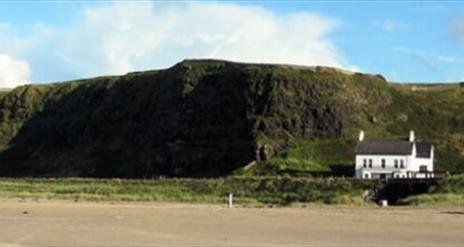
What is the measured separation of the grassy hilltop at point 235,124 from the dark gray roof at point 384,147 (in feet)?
12.5

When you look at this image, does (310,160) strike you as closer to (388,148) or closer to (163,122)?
(388,148)

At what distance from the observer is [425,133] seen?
4437 inches

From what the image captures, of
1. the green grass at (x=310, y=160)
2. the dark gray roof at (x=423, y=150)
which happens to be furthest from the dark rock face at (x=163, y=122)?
the dark gray roof at (x=423, y=150)

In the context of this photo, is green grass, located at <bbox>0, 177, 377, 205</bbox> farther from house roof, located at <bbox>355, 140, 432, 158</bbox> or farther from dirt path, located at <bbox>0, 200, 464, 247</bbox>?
dirt path, located at <bbox>0, 200, 464, 247</bbox>

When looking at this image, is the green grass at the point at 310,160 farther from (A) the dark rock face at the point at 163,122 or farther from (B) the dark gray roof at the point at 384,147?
(B) the dark gray roof at the point at 384,147

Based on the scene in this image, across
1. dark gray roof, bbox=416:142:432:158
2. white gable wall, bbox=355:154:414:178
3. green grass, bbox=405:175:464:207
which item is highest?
dark gray roof, bbox=416:142:432:158

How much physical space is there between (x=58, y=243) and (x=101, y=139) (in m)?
109

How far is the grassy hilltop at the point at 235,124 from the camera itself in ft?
353

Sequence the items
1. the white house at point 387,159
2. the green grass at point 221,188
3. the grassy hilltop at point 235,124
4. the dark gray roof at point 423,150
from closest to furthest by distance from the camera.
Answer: the green grass at point 221,188 → the white house at point 387,159 → the dark gray roof at point 423,150 → the grassy hilltop at point 235,124

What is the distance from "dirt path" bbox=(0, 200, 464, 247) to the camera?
21.9m

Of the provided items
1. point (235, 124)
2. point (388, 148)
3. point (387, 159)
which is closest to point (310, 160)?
point (388, 148)

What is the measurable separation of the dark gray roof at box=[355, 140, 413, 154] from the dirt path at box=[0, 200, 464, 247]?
205 feet

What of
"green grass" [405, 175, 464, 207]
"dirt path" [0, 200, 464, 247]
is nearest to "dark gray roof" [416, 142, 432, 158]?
"green grass" [405, 175, 464, 207]

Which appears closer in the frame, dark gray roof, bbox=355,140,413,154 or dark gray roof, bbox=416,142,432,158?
dark gray roof, bbox=355,140,413,154
